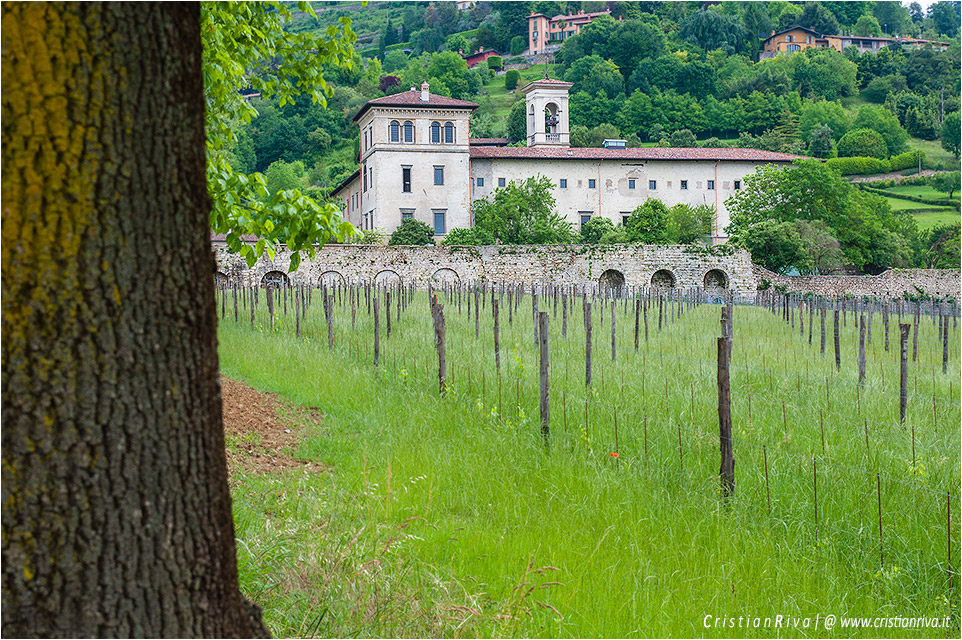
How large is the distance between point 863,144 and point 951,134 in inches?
434

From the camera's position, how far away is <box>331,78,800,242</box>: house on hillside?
53.7 meters

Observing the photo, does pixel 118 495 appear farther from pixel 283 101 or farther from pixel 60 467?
pixel 283 101

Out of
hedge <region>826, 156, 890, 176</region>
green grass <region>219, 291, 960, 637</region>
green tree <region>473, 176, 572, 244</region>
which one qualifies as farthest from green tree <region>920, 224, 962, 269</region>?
green grass <region>219, 291, 960, 637</region>

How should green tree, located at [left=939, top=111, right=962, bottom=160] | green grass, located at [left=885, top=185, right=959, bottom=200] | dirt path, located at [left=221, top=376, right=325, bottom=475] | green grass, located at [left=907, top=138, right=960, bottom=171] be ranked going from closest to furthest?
dirt path, located at [left=221, top=376, right=325, bottom=475], green grass, located at [left=885, top=185, right=959, bottom=200], green grass, located at [left=907, top=138, right=960, bottom=171], green tree, located at [left=939, top=111, right=962, bottom=160]

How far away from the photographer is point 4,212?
1913 millimetres

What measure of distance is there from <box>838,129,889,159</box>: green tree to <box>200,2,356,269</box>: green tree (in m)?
89.0

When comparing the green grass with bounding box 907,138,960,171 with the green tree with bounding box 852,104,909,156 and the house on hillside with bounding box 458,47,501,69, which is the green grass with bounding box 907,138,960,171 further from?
the house on hillside with bounding box 458,47,501,69

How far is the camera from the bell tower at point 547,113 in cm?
6719

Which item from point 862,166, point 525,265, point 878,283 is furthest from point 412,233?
point 862,166

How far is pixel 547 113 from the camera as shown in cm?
6831

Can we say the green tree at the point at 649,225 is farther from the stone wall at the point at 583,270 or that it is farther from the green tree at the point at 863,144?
the green tree at the point at 863,144

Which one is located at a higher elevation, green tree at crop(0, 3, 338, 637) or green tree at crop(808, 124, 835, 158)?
green tree at crop(808, 124, 835, 158)

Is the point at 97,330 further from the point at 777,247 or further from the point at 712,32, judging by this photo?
the point at 712,32

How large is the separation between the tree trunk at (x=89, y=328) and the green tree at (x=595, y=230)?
4898cm
